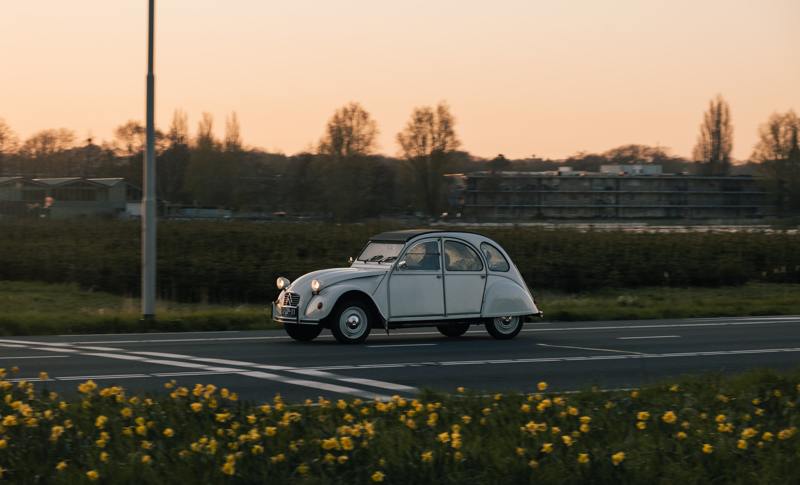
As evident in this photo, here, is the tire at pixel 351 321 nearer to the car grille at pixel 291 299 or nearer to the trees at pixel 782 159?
the car grille at pixel 291 299

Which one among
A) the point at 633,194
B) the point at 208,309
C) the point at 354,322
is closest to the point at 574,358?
the point at 354,322

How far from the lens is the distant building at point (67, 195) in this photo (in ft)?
300

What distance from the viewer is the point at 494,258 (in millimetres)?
18312

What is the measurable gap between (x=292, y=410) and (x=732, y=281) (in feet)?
119

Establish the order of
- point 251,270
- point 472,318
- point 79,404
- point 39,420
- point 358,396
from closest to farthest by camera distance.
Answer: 1. point 39,420
2. point 79,404
3. point 358,396
4. point 472,318
5. point 251,270

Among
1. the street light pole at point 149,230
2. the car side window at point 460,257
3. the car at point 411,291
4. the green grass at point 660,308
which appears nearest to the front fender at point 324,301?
the car at point 411,291

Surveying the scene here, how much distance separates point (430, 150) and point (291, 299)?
106 meters

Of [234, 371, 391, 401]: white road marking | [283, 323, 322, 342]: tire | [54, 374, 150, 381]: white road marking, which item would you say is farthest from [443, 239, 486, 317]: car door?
[54, 374, 150, 381]: white road marking

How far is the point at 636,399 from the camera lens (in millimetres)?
9602

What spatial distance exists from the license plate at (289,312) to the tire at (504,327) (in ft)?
10.8

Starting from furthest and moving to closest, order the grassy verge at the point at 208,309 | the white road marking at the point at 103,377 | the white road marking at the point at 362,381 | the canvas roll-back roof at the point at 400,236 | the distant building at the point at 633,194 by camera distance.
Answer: the distant building at the point at 633,194, the grassy verge at the point at 208,309, the canvas roll-back roof at the point at 400,236, the white road marking at the point at 103,377, the white road marking at the point at 362,381

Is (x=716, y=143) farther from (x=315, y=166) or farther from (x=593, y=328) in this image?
(x=593, y=328)

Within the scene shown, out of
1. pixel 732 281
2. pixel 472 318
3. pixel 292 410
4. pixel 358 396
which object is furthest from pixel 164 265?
pixel 292 410

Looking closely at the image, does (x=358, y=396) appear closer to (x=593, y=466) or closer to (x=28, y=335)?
(x=593, y=466)
